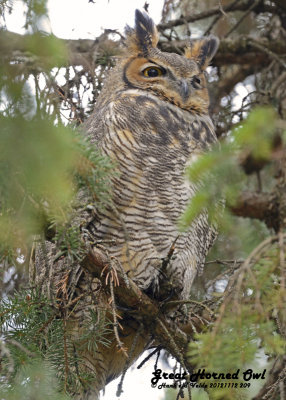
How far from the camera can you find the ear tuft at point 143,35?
10.2 ft

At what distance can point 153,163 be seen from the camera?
250 cm

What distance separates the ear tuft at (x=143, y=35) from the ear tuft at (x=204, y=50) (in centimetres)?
28

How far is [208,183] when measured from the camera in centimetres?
158

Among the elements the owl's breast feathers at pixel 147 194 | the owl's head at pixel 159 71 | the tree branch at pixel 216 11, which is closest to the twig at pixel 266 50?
the tree branch at pixel 216 11

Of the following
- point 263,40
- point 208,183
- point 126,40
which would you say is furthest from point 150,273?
point 263,40

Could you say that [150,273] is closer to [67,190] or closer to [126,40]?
[67,190]

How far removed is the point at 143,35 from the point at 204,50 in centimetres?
40

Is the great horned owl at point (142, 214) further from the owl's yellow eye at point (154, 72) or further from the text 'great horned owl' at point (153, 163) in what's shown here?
the owl's yellow eye at point (154, 72)

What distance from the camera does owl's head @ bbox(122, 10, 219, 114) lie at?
296cm

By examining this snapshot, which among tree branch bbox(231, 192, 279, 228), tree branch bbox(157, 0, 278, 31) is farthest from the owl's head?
tree branch bbox(231, 192, 279, 228)

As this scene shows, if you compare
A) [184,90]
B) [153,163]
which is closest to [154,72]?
[184,90]

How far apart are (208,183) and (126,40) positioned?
1859 mm

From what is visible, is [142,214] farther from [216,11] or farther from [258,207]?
[216,11]

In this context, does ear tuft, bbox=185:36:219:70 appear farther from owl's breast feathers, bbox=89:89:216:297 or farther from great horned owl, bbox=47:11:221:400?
owl's breast feathers, bbox=89:89:216:297
